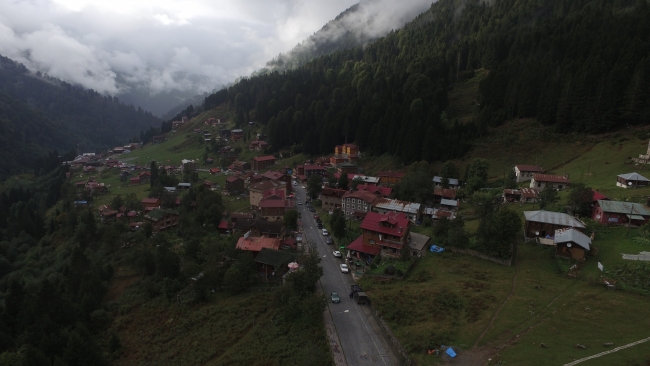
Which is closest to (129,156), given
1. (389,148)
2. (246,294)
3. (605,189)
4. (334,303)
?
(389,148)

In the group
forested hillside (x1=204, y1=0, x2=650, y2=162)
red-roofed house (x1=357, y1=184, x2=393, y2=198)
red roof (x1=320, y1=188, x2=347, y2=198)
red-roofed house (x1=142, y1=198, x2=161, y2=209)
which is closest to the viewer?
red roof (x1=320, y1=188, x2=347, y2=198)

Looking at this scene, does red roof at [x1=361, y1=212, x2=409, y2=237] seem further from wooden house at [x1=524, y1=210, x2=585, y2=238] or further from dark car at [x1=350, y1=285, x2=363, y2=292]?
wooden house at [x1=524, y1=210, x2=585, y2=238]

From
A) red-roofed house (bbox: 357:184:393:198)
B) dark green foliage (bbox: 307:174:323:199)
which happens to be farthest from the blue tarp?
dark green foliage (bbox: 307:174:323:199)

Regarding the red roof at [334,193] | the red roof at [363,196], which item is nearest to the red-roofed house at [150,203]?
the red roof at [334,193]

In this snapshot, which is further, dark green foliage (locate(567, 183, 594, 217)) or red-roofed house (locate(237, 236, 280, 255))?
red-roofed house (locate(237, 236, 280, 255))

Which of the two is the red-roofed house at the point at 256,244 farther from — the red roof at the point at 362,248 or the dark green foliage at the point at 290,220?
the red roof at the point at 362,248

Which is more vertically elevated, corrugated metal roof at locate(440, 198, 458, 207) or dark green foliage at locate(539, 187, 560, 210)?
dark green foliage at locate(539, 187, 560, 210)
